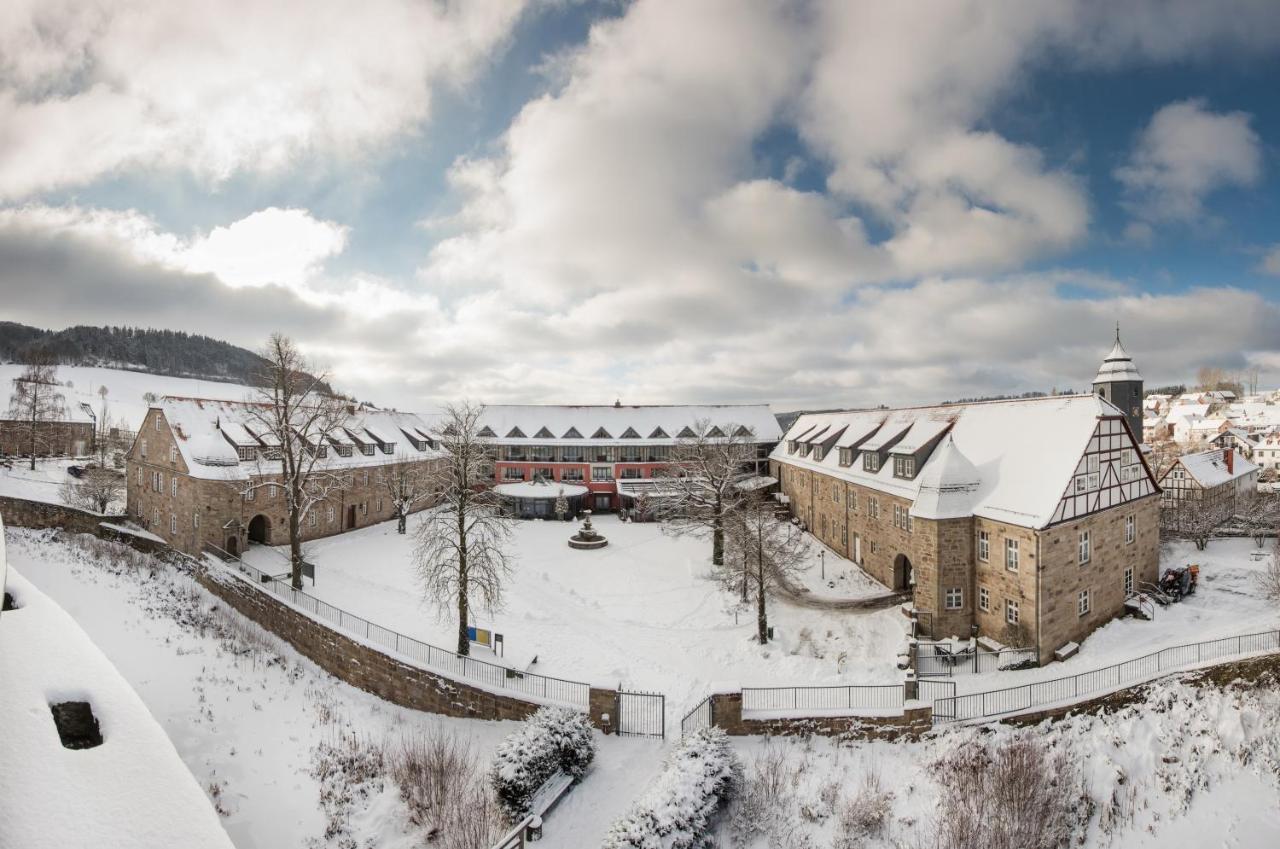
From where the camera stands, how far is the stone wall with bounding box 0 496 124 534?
1395 inches

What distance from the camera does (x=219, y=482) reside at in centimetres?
2961

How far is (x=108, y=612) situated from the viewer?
75.9ft

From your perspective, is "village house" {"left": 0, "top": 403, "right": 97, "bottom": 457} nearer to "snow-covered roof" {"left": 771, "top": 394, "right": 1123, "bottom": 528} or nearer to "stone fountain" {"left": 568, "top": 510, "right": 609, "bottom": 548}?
"stone fountain" {"left": 568, "top": 510, "right": 609, "bottom": 548}

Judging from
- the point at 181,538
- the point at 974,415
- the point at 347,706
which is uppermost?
the point at 974,415

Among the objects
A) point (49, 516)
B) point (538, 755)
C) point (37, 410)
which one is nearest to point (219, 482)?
point (49, 516)

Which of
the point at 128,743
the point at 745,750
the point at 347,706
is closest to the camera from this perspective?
the point at 128,743

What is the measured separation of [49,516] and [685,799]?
150ft

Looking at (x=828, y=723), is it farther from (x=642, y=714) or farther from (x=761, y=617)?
(x=761, y=617)

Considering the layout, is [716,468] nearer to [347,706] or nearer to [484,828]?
[347,706]

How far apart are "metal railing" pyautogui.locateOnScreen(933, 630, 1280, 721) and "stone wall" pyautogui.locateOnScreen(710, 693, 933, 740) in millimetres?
848

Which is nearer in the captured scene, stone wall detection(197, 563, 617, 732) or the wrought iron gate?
the wrought iron gate

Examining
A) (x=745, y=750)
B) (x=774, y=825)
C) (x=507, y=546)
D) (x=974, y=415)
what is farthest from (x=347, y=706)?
(x=974, y=415)

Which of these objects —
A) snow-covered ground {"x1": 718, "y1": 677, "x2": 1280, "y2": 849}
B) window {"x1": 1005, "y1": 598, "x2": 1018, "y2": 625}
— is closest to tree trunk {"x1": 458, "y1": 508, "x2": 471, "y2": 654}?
snow-covered ground {"x1": 718, "y1": 677, "x2": 1280, "y2": 849}

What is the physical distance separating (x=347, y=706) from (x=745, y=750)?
12.9 metres
